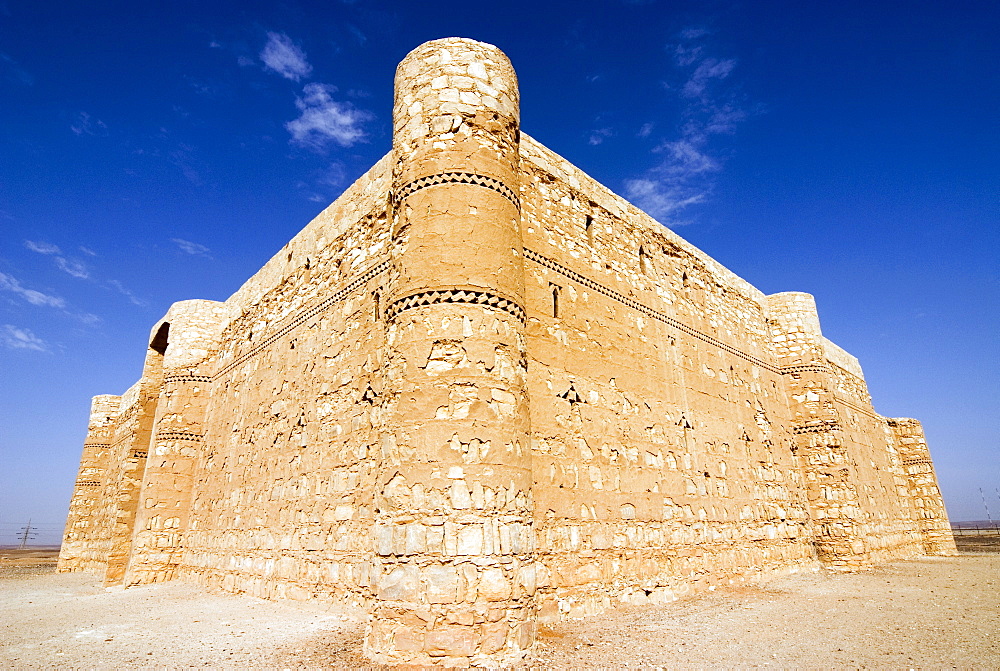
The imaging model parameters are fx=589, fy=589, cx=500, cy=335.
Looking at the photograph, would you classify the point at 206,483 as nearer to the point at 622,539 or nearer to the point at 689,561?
the point at 622,539

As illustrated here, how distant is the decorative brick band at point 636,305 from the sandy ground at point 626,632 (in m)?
4.36

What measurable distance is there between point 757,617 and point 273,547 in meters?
6.55

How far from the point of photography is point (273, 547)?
8609 mm

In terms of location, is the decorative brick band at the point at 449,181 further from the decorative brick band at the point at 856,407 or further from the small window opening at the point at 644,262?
the decorative brick band at the point at 856,407

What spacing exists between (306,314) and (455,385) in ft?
16.2

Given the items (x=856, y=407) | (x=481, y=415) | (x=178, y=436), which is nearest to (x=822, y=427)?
(x=856, y=407)

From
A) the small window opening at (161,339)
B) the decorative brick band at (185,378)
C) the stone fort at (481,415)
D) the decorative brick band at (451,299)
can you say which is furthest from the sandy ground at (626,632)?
the small window opening at (161,339)

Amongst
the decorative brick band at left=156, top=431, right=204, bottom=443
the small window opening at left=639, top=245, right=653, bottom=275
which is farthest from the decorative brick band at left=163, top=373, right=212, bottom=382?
the small window opening at left=639, top=245, right=653, bottom=275

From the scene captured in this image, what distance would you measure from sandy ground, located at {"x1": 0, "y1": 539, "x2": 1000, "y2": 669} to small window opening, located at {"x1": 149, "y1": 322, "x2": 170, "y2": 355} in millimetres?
6748

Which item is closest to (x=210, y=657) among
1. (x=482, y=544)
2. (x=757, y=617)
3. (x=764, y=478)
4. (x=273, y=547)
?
(x=482, y=544)

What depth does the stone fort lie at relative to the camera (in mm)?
5449

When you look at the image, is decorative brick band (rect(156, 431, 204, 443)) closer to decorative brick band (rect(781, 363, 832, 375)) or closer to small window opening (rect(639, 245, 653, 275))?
small window opening (rect(639, 245, 653, 275))

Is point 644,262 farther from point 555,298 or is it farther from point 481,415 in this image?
point 481,415

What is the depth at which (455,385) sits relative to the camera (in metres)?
5.68
